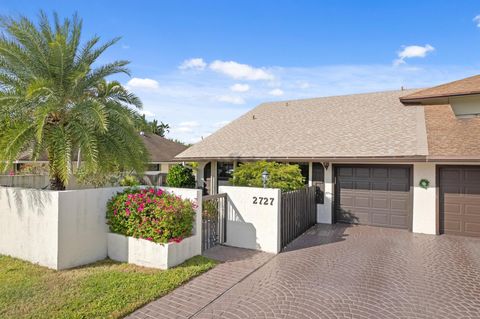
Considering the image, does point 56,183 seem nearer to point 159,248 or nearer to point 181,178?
point 159,248

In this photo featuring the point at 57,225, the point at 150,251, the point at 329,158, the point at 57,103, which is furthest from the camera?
the point at 329,158

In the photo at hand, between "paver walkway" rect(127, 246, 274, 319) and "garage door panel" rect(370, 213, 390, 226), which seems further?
"garage door panel" rect(370, 213, 390, 226)

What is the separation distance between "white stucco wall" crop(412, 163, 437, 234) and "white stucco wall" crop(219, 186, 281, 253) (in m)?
5.62

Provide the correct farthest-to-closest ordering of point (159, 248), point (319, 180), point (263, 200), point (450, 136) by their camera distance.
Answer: point (319, 180) < point (450, 136) < point (263, 200) < point (159, 248)

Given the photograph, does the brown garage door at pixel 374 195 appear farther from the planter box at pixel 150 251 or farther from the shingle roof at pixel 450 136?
the planter box at pixel 150 251

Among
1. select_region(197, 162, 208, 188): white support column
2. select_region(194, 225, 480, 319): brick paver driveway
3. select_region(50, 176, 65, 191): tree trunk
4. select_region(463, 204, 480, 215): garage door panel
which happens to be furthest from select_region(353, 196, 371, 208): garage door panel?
select_region(50, 176, 65, 191): tree trunk

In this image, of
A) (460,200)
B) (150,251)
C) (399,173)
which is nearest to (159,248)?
(150,251)

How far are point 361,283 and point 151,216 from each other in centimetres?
448

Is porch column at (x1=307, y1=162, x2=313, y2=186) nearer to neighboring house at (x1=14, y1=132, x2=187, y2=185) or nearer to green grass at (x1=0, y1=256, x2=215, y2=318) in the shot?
green grass at (x1=0, y1=256, x2=215, y2=318)

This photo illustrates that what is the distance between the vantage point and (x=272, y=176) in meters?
9.73

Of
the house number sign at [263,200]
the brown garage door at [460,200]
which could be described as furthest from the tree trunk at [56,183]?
the brown garage door at [460,200]

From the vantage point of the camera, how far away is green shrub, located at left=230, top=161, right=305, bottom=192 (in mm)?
9633

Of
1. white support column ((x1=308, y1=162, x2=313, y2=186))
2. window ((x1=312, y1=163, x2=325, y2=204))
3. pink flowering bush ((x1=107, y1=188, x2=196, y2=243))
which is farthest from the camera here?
white support column ((x1=308, y1=162, x2=313, y2=186))

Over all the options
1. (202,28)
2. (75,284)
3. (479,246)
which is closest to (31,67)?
(75,284)
